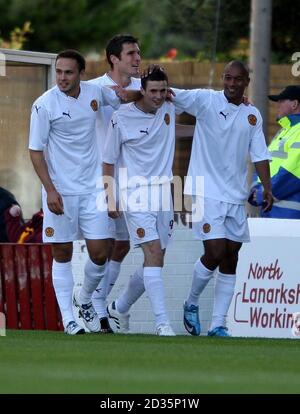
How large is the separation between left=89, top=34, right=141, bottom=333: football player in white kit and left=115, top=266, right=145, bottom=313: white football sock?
0.04 meters

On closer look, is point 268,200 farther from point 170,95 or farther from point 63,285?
point 63,285

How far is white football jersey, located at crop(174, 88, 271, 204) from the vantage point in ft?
42.5

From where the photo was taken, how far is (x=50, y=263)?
1480cm

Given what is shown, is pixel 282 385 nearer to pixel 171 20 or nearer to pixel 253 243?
pixel 253 243

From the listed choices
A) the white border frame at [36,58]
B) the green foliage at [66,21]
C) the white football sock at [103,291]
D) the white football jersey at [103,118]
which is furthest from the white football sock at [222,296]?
the green foliage at [66,21]

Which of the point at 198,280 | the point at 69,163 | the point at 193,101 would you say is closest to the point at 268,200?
the point at 198,280

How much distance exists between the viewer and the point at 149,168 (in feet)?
41.1

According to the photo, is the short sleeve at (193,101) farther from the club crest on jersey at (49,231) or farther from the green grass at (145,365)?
the green grass at (145,365)

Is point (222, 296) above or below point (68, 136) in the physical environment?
below

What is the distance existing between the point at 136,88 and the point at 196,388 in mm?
4670

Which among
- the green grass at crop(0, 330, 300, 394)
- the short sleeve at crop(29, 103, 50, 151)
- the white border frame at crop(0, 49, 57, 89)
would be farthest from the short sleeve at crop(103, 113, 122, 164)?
the white border frame at crop(0, 49, 57, 89)

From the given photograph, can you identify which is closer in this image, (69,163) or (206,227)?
(69,163)

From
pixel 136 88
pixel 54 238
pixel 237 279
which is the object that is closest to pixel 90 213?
pixel 54 238

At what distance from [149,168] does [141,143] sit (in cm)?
21
